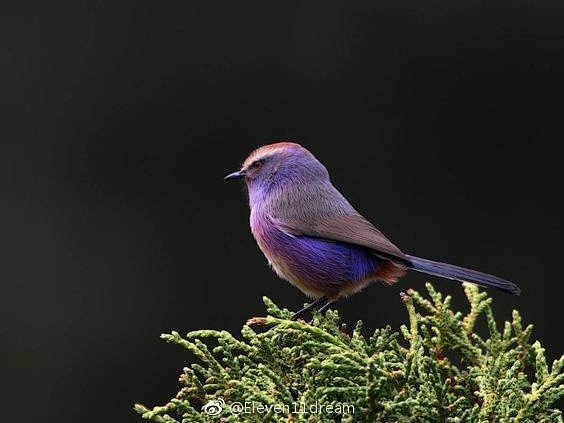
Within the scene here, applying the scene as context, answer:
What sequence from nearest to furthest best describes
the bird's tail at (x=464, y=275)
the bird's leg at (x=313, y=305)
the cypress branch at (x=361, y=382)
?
the cypress branch at (x=361, y=382), the bird's tail at (x=464, y=275), the bird's leg at (x=313, y=305)

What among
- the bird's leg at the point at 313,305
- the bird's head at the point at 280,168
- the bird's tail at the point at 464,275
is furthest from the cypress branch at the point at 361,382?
the bird's head at the point at 280,168

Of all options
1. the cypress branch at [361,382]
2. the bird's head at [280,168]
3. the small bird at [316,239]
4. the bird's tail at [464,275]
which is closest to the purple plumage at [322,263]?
the small bird at [316,239]

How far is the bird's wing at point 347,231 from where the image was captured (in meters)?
3.12

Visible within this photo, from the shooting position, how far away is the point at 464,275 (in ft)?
9.92

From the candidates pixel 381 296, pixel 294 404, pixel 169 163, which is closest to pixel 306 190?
pixel 294 404

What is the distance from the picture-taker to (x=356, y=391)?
7.15ft

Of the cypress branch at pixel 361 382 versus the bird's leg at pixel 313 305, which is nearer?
the cypress branch at pixel 361 382

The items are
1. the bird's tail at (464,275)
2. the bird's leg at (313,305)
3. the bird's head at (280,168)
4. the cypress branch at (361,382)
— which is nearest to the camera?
the cypress branch at (361,382)

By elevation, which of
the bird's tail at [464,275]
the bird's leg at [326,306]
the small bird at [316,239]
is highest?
the small bird at [316,239]

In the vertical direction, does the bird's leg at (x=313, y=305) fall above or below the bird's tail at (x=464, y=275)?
below

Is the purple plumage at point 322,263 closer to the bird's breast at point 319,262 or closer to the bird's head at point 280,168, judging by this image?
the bird's breast at point 319,262

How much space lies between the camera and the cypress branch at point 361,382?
219 centimetres

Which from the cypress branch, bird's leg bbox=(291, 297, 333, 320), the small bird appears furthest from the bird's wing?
the cypress branch

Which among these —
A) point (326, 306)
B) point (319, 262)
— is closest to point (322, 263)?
point (319, 262)
